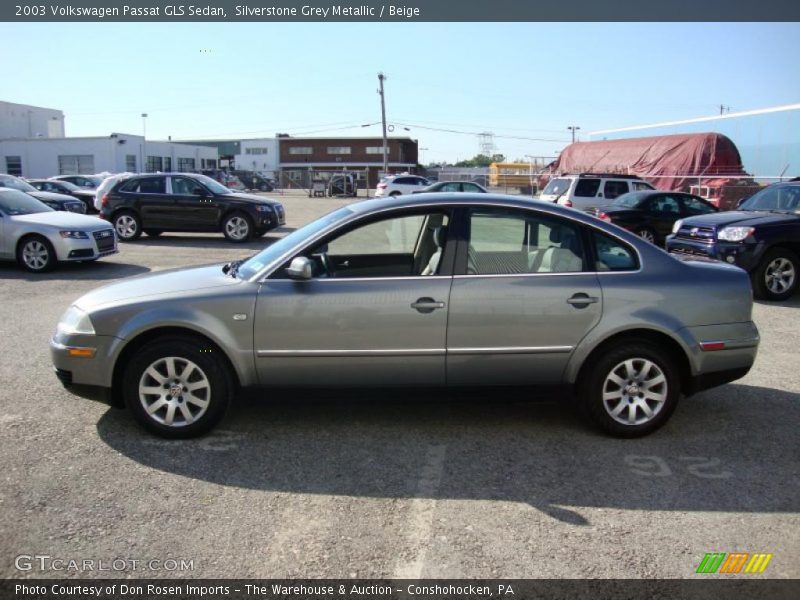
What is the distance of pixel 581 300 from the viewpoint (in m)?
4.34

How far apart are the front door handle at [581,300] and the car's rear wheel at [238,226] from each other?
13.4m

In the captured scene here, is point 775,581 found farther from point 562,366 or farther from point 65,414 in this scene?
point 65,414

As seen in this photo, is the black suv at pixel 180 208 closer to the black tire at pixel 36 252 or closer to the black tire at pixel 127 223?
the black tire at pixel 127 223

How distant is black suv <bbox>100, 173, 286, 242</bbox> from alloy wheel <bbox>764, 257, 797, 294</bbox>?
11.5m

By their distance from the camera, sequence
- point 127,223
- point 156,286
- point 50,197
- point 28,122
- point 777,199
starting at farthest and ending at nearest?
point 28,122 → point 50,197 → point 127,223 → point 777,199 → point 156,286

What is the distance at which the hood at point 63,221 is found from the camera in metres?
11.4

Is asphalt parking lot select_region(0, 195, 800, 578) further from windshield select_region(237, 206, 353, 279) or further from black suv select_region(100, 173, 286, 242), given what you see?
black suv select_region(100, 173, 286, 242)

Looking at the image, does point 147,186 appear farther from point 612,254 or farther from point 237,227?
point 612,254

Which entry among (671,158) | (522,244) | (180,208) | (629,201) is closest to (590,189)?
(629,201)

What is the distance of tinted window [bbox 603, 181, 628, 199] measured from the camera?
17.6 metres

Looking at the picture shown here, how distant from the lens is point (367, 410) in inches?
195

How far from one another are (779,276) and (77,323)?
9347 mm

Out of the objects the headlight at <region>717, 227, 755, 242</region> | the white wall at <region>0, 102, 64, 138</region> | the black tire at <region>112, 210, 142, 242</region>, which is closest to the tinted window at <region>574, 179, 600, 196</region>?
the headlight at <region>717, 227, 755, 242</region>

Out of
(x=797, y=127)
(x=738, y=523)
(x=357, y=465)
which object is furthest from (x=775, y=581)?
(x=797, y=127)
